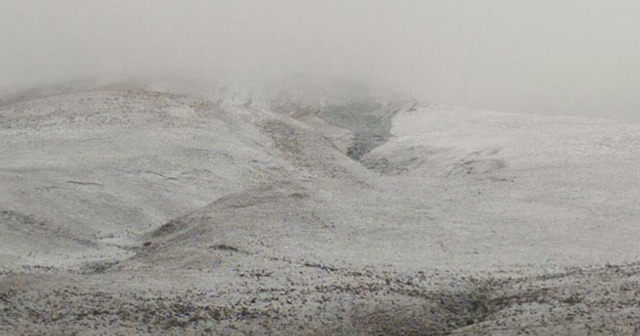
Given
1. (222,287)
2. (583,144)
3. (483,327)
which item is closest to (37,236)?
(222,287)

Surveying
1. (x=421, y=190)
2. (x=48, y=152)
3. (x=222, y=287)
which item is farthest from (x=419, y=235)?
(x=48, y=152)

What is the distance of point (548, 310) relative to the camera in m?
37.4

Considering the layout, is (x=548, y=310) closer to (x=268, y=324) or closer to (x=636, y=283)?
Result: (x=636, y=283)

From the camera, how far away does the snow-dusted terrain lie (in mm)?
37844

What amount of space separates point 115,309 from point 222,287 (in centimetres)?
602

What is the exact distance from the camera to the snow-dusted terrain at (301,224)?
37844mm

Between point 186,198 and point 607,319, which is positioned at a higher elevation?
point 607,319

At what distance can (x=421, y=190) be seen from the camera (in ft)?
233

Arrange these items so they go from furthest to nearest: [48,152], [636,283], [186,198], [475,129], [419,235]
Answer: [475,129] < [48,152] < [186,198] < [419,235] < [636,283]

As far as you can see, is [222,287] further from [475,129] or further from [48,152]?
[475,129]

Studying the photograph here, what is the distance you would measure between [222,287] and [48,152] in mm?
39919

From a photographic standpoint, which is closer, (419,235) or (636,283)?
(636,283)

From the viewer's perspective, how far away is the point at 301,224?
191 feet

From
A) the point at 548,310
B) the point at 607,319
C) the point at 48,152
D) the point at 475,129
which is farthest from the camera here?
the point at 475,129
